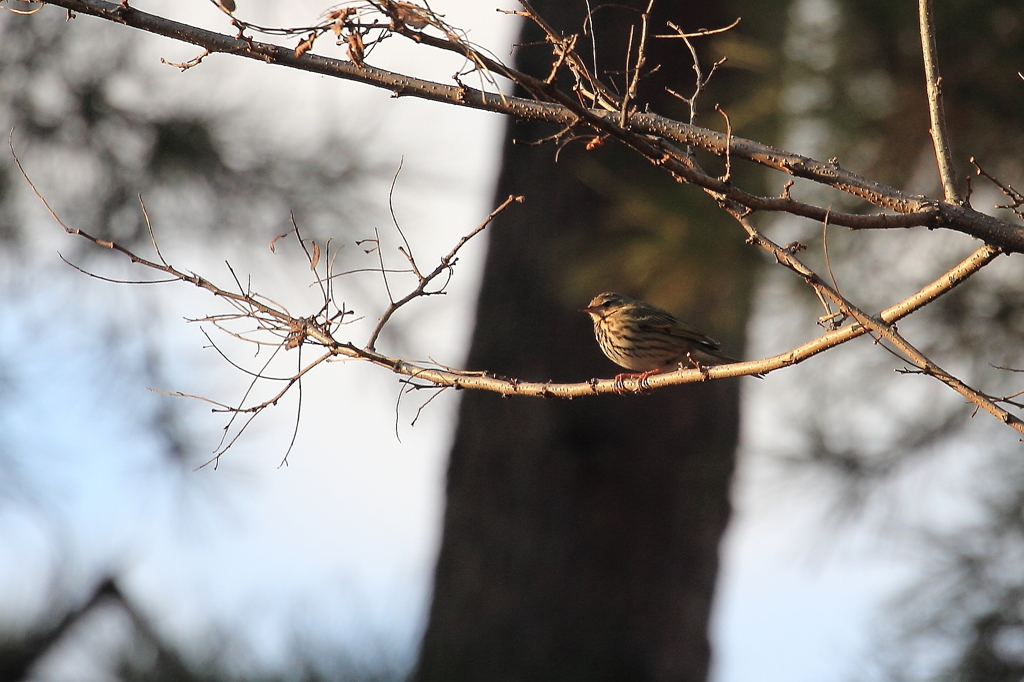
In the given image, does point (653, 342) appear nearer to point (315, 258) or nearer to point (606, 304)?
point (606, 304)

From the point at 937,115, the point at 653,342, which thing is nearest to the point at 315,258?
the point at 937,115

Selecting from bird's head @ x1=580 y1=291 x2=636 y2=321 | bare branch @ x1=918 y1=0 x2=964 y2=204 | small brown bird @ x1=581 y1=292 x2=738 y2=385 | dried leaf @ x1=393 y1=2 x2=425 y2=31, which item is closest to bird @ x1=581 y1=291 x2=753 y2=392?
small brown bird @ x1=581 y1=292 x2=738 y2=385

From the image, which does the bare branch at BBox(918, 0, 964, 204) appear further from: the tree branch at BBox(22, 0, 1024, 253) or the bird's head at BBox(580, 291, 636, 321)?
the bird's head at BBox(580, 291, 636, 321)

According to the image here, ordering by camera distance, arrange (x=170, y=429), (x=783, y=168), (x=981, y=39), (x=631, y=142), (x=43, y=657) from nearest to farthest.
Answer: (x=631, y=142) < (x=783, y=168) < (x=43, y=657) < (x=981, y=39) < (x=170, y=429)

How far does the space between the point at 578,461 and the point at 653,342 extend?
2.45 meters

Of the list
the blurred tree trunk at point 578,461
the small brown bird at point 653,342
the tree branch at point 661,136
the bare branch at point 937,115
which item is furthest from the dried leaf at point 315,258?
the blurred tree trunk at point 578,461

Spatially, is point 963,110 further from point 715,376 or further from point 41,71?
point 41,71

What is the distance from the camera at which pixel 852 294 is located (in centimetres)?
580

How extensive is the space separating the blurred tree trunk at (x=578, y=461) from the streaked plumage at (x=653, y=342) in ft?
5.18

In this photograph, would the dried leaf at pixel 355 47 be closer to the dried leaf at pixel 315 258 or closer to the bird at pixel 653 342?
the dried leaf at pixel 315 258

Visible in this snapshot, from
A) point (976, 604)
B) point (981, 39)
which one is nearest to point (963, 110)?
point (981, 39)

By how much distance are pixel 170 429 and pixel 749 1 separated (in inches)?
154

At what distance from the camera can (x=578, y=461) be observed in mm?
6504

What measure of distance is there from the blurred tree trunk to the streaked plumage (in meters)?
1.58
